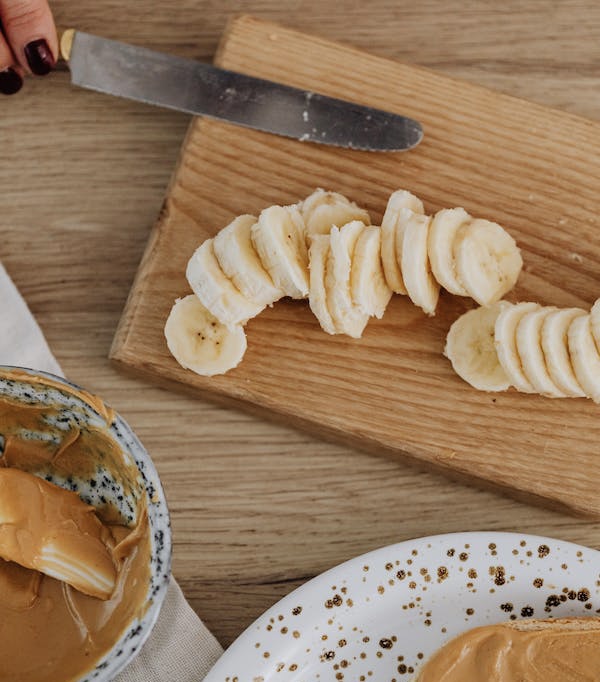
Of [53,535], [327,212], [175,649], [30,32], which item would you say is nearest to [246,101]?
[327,212]

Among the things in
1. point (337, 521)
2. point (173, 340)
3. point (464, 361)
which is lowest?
point (337, 521)

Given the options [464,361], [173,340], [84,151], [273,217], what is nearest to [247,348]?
[173,340]

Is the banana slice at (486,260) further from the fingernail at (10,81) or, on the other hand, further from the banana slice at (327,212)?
the fingernail at (10,81)

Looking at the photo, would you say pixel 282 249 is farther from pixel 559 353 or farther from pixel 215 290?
pixel 559 353

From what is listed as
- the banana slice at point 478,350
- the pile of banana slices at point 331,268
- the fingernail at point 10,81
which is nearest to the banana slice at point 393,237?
the pile of banana slices at point 331,268

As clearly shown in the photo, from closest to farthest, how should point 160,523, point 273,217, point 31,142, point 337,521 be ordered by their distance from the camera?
1. point 160,523
2. point 273,217
3. point 337,521
4. point 31,142

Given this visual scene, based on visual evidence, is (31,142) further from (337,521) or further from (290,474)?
(337,521)

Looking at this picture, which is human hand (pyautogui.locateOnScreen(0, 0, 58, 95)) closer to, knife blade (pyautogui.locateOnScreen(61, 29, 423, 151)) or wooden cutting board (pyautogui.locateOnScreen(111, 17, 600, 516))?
knife blade (pyautogui.locateOnScreen(61, 29, 423, 151))
